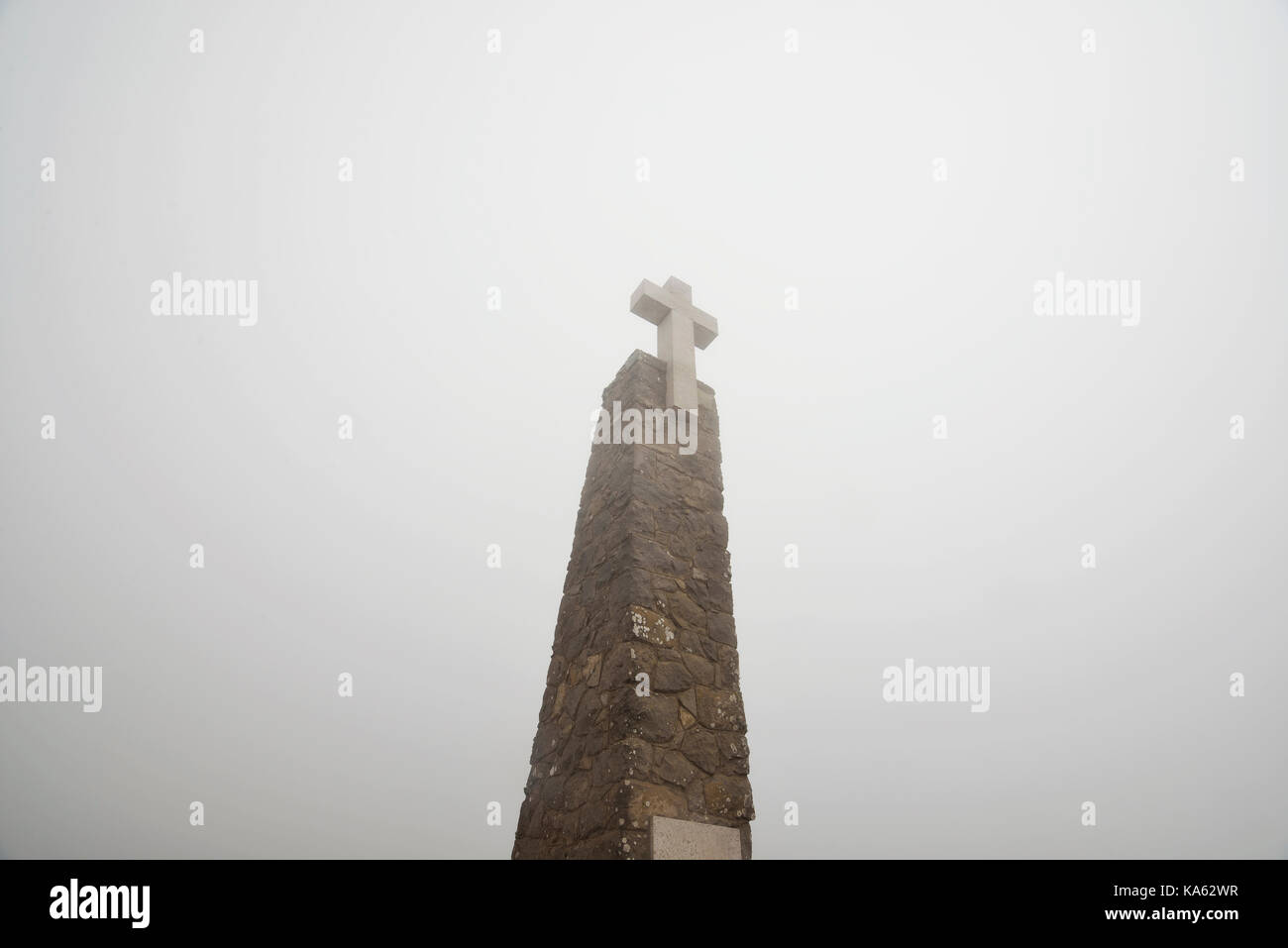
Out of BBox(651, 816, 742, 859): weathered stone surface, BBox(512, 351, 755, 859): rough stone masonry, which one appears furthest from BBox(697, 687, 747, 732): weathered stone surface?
BBox(651, 816, 742, 859): weathered stone surface

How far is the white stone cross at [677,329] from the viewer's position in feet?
18.1

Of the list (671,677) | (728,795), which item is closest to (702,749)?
(728,795)

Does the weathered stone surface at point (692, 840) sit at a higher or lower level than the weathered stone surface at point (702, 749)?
lower

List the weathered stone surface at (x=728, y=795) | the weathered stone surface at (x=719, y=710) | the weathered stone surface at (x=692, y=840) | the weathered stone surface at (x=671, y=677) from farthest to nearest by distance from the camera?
the weathered stone surface at (x=719, y=710) < the weathered stone surface at (x=671, y=677) < the weathered stone surface at (x=728, y=795) < the weathered stone surface at (x=692, y=840)

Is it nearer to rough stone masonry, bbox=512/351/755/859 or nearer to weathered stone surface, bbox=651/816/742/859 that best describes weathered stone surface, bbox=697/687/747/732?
rough stone masonry, bbox=512/351/755/859

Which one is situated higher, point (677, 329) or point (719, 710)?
point (677, 329)

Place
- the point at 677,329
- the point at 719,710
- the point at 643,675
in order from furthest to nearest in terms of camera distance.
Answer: the point at 677,329 → the point at 719,710 → the point at 643,675

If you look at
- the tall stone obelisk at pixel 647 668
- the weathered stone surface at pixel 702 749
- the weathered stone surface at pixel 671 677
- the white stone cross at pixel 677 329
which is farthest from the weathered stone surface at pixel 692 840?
the white stone cross at pixel 677 329

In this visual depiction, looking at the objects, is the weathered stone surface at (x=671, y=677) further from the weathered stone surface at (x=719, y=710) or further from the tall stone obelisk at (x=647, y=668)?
the weathered stone surface at (x=719, y=710)

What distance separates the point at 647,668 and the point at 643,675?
0.06m

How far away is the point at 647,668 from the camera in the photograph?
4008mm

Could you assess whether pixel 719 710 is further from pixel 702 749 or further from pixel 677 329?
pixel 677 329
